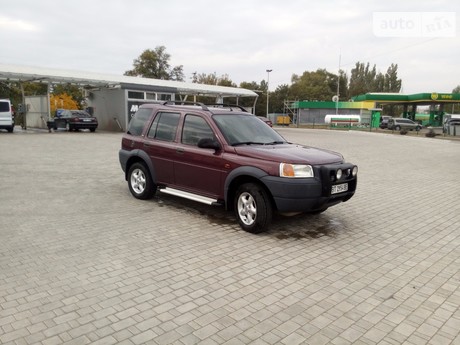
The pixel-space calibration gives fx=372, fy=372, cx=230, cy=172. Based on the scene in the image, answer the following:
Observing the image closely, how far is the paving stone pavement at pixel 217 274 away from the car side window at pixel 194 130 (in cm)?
126

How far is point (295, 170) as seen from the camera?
5.03 m

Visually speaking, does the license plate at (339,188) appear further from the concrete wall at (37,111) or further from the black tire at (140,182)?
the concrete wall at (37,111)

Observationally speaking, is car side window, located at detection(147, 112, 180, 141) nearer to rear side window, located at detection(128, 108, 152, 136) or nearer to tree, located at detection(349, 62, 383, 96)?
rear side window, located at detection(128, 108, 152, 136)

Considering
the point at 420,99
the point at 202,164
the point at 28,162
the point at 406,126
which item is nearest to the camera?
the point at 202,164

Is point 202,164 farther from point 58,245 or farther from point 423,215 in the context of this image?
point 423,215

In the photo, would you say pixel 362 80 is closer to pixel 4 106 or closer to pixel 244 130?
pixel 4 106

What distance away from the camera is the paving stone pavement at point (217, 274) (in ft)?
9.86

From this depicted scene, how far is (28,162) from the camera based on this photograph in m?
11.9

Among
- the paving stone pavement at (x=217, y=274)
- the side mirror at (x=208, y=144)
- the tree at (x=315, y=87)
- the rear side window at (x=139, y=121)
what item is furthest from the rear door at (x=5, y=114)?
the tree at (x=315, y=87)

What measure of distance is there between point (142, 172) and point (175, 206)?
96 cm

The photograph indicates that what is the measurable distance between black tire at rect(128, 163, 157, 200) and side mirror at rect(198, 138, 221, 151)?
5.62 ft

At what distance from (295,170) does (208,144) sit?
1409 mm

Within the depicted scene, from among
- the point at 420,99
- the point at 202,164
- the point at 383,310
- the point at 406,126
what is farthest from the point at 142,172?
the point at 420,99

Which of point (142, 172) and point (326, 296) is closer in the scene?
point (326, 296)
